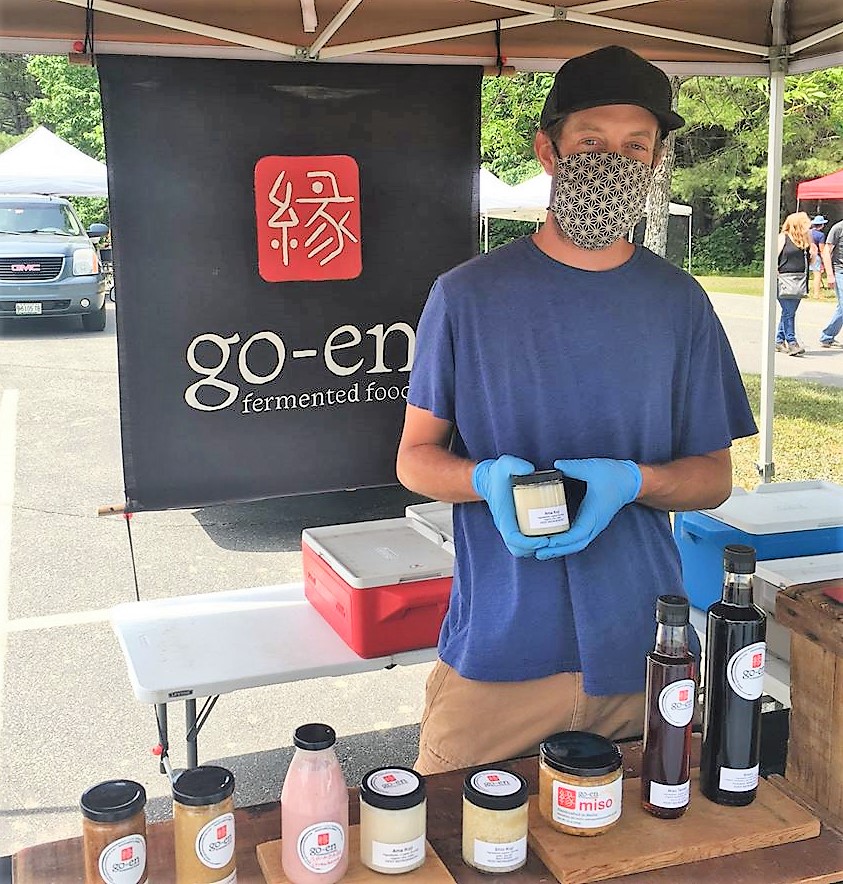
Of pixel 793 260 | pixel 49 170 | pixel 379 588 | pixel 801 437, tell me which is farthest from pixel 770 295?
pixel 49 170

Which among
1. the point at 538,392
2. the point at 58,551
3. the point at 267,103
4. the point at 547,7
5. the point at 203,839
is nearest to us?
the point at 203,839

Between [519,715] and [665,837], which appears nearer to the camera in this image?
[665,837]

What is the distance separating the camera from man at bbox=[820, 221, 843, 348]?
10.9 meters

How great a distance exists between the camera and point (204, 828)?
43.4 inches

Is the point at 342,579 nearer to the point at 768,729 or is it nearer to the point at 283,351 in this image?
the point at 283,351

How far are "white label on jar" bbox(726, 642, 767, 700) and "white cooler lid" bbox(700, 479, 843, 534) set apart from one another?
145 cm

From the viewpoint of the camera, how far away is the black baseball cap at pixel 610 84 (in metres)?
1.59

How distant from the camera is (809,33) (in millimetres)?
3404

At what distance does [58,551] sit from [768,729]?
5.27 m

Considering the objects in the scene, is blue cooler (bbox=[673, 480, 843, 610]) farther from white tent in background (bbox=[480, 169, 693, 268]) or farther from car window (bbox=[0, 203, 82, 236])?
car window (bbox=[0, 203, 82, 236])

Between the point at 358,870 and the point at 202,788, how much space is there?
0.21 metres

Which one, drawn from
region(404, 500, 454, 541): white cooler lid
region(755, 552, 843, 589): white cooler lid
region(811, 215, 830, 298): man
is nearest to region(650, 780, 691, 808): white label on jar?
region(755, 552, 843, 589): white cooler lid

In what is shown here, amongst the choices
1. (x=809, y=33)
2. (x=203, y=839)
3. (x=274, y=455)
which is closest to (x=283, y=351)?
(x=274, y=455)

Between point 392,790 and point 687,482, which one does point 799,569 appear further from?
point 392,790
